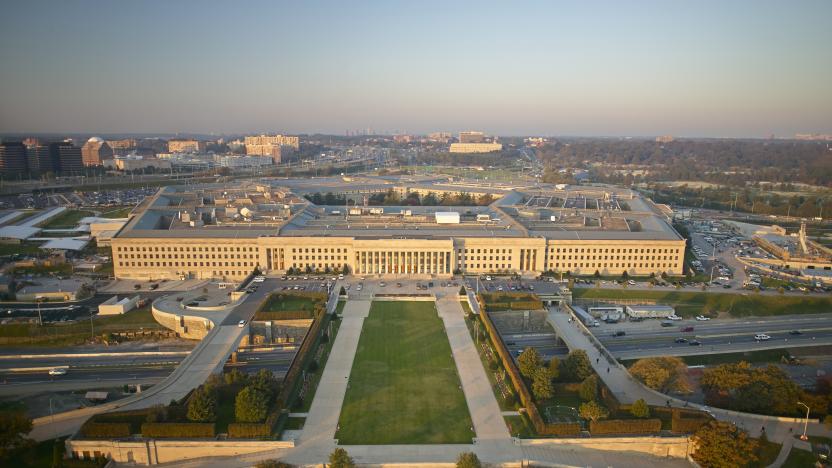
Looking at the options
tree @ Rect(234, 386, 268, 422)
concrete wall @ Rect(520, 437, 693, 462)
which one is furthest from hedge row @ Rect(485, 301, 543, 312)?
tree @ Rect(234, 386, 268, 422)

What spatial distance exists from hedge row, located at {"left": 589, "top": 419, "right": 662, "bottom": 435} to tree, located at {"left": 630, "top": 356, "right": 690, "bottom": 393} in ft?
17.3

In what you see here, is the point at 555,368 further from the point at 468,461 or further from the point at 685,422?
the point at 468,461

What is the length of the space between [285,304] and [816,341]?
44.8 m

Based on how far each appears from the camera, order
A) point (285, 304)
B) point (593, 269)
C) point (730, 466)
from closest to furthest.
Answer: point (730, 466) < point (285, 304) < point (593, 269)

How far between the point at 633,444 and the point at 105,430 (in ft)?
89.2

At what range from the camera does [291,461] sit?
2683cm

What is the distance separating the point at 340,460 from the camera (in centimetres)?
2522

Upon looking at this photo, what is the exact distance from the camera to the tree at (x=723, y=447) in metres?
26.5

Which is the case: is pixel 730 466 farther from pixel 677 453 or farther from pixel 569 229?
pixel 569 229

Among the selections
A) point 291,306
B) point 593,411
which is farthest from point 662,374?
point 291,306

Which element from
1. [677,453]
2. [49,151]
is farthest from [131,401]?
[49,151]

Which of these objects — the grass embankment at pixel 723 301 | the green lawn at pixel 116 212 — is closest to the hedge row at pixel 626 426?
the grass embankment at pixel 723 301

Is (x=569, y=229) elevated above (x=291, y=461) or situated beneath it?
elevated above

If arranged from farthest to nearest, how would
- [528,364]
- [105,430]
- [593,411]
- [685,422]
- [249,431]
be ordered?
[528,364], [593,411], [685,422], [249,431], [105,430]
